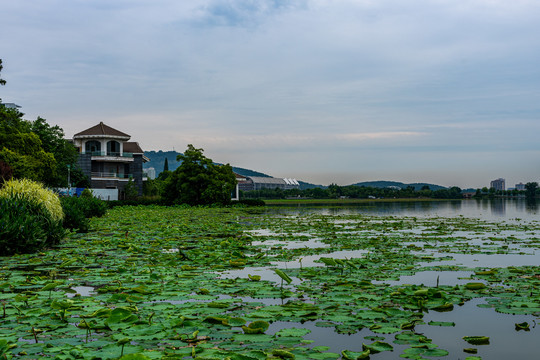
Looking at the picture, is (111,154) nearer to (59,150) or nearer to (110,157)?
(110,157)

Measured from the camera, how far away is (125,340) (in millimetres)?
4043

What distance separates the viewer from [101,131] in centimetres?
5494

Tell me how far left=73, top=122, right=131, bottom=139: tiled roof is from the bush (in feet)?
146

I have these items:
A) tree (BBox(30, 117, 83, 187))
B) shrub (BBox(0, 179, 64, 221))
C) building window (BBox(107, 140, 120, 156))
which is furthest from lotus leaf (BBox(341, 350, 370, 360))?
building window (BBox(107, 140, 120, 156))

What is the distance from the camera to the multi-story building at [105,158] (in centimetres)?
5440

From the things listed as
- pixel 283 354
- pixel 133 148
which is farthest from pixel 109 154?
pixel 283 354

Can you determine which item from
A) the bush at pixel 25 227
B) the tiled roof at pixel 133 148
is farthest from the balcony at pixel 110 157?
the bush at pixel 25 227

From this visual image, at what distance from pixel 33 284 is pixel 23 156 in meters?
32.8

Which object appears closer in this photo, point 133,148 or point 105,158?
point 105,158

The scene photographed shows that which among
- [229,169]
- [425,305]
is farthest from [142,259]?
[229,169]

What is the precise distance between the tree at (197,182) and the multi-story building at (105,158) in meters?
12.5

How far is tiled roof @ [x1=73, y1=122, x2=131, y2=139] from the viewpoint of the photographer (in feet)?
180

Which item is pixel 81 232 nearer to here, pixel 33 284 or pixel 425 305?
pixel 33 284

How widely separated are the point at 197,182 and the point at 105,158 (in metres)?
16.2
